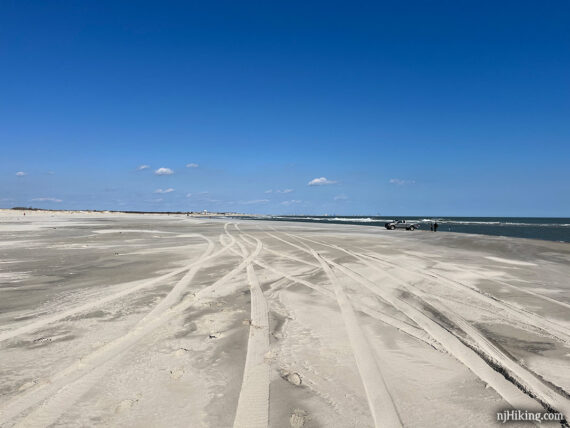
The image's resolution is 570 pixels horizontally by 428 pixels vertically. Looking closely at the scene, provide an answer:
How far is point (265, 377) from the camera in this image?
3166 mm

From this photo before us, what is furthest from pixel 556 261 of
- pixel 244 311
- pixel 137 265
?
pixel 137 265

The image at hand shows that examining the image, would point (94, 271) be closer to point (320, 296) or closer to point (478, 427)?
point (320, 296)

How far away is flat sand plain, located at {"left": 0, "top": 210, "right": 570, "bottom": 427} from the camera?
8.69 ft

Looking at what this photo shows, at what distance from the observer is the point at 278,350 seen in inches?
150

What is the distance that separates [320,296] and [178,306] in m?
2.83

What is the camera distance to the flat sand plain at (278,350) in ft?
8.69

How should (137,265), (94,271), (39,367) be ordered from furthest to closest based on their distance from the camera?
(137,265)
(94,271)
(39,367)

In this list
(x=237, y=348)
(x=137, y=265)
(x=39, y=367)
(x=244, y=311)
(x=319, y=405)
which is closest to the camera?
(x=319, y=405)

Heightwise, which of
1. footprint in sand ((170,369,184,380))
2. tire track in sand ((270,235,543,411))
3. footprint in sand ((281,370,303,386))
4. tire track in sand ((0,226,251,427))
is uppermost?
tire track in sand ((270,235,543,411))

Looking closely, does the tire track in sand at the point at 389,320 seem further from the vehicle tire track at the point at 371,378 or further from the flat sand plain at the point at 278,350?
the vehicle tire track at the point at 371,378

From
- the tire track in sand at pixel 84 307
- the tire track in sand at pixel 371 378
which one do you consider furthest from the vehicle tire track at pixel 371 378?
the tire track in sand at pixel 84 307

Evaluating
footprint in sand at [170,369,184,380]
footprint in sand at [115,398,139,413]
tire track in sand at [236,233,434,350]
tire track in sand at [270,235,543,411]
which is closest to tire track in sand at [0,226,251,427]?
footprint in sand at [115,398,139,413]

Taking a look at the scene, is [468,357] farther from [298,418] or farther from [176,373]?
[176,373]

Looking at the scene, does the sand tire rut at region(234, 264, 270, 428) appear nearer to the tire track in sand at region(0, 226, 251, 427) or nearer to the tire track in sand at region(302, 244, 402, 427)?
the tire track in sand at region(302, 244, 402, 427)
